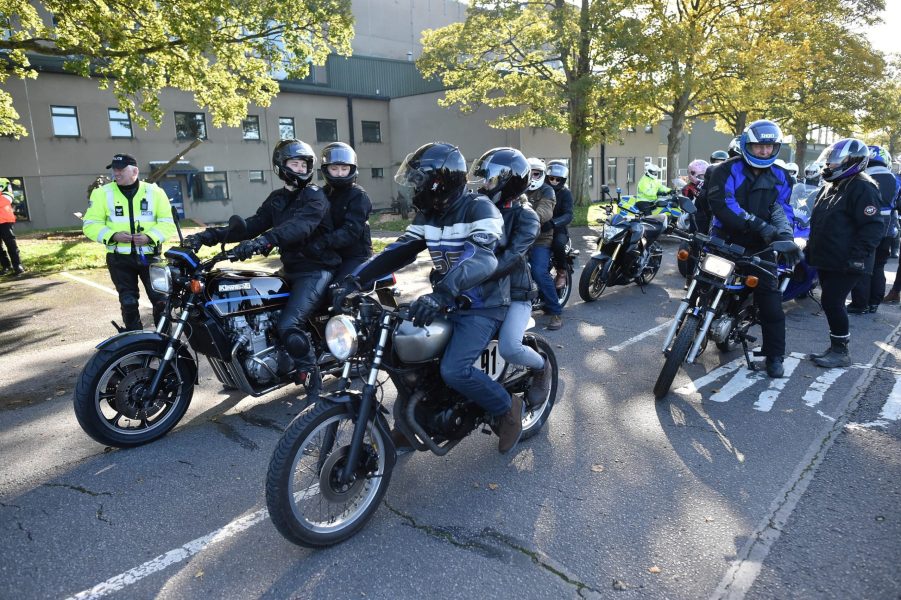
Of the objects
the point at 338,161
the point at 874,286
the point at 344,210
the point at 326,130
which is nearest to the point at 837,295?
the point at 874,286

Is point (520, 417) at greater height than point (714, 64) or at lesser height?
lesser

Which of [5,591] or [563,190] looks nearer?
[5,591]

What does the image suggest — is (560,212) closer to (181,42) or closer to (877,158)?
(877,158)

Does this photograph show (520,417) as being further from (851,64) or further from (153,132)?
(851,64)

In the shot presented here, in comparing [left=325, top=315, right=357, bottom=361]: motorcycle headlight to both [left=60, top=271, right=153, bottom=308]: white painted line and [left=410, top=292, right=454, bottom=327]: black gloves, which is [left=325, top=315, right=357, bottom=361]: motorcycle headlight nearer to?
[left=410, top=292, right=454, bottom=327]: black gloves

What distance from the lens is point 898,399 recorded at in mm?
4891

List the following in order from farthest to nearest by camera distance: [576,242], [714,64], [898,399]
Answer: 1. [714,64]
2. [576,242]
3. [898,399]

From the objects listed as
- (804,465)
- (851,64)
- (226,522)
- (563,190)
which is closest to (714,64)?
(851,64)

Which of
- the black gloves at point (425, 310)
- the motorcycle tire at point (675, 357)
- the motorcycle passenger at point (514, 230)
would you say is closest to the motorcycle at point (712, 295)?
the motorcycle tire at point (675, 357)

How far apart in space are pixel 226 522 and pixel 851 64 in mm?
33986

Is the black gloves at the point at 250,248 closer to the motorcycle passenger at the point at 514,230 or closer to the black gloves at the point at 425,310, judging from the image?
the motorcycle passenger at the point at 514,230

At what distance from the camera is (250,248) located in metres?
4.21

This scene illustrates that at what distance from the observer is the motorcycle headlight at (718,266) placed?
199 inches

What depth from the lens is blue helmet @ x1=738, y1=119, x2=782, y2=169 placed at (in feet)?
17.0
